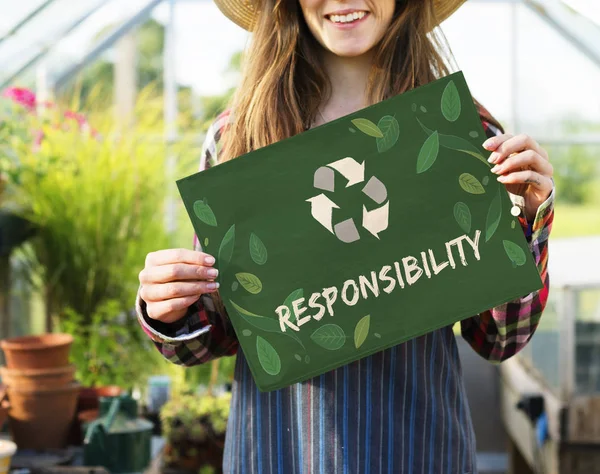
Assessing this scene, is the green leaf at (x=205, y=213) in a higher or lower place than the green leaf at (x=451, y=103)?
lower

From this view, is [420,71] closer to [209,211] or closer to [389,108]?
[389,108]

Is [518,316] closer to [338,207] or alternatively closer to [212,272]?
[338,207]

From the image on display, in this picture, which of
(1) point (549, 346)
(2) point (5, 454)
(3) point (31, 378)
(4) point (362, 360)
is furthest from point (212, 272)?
(1) point (549, 346)

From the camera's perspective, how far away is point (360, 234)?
116 cm

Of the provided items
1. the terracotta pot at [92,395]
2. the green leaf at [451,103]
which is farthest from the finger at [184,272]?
the terracotta pot at [92,395]

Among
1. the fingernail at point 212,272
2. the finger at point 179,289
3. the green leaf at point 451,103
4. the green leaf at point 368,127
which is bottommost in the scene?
the finger at point 179,289

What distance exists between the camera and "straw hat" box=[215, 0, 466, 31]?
1530 mm

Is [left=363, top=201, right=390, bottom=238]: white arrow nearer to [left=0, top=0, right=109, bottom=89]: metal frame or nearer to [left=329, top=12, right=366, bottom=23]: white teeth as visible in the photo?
[left=329, top=12, right=366, bottom=23]: white teeth

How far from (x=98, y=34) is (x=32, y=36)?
2.90 ft

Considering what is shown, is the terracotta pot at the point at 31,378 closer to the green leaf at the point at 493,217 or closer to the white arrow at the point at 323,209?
the white arrow at the point at 323,209

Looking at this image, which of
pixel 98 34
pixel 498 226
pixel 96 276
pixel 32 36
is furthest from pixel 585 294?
pixel 98 34

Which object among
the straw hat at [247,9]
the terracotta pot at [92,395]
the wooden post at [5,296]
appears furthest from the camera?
the wooden post at [5,296]

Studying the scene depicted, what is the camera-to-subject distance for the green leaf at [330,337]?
113cm

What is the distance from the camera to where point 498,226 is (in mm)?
1161
